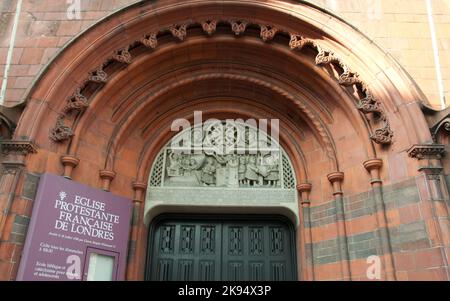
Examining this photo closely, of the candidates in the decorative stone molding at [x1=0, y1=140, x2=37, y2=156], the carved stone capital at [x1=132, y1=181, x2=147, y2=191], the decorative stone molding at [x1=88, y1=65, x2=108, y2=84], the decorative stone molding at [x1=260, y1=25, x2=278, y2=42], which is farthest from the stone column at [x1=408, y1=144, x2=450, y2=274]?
the decorative stone molding at [x1=0, y1=140, x2=37, y2=156]

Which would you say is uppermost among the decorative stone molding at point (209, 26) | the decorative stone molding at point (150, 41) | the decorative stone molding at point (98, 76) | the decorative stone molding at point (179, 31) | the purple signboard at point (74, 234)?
the decorative stone molding at point (209, 26)

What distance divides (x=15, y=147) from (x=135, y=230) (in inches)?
95.3

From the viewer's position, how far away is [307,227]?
752 cm

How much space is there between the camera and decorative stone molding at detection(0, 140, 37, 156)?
6418 mm

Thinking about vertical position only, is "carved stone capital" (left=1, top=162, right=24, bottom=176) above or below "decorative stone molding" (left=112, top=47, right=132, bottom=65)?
below

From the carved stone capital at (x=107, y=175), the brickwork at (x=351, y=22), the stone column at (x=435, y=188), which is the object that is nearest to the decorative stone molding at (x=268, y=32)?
the brickwork at (x=351, y=22)

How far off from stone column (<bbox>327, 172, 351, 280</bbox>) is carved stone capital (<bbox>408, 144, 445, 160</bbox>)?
1.37 meters

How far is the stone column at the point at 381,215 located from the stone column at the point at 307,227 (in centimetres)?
129

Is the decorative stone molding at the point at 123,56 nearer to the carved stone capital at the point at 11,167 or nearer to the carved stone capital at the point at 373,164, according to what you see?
the carved stone capital at the point at 11,167

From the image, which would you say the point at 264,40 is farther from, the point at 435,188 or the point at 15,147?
the point at 15,147

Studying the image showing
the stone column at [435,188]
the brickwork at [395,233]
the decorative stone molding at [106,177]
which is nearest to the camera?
the stone column at [435,188]

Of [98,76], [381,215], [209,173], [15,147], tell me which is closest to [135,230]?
[209,173]

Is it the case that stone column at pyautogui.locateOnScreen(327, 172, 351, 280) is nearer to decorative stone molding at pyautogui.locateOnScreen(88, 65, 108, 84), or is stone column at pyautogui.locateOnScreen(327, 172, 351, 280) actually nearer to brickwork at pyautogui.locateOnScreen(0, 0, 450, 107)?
brickwork at pyautogui.locateOnScreen(0, 0, 450, 107)

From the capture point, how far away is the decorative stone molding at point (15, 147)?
253 inches
